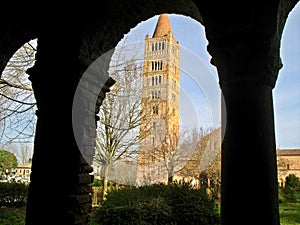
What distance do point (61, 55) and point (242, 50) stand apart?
2.01 m

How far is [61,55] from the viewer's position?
3027 millimetres

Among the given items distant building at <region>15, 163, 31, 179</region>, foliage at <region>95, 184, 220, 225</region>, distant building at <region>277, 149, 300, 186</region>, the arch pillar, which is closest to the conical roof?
distant building at <region>277, 149, 300, 186</region>

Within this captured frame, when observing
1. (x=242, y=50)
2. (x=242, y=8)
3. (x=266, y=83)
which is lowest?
(x=266, y=83)

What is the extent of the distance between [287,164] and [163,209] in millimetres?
16761

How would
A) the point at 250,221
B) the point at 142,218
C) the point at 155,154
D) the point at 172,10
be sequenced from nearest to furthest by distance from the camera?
the point at 250,221 < the point at 172,10 < the point at 142,218 < the point at 155,154

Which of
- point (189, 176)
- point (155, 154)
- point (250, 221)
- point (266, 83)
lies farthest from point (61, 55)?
point (189, 176)

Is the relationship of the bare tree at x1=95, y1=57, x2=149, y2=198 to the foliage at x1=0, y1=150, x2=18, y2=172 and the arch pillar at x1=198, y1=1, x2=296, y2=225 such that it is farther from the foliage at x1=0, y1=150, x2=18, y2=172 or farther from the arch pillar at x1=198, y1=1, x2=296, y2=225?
the arch pillar at x1=198, y1=1, x2=296, y2=225

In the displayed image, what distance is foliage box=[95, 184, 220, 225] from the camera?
657 centimetres

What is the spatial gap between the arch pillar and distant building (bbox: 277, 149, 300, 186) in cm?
1700

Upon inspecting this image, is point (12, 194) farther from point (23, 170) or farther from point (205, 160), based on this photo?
point (205, 160)

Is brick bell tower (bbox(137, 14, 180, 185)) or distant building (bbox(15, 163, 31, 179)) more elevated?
brick bell tower (bbox(137, 14, 180, 185))

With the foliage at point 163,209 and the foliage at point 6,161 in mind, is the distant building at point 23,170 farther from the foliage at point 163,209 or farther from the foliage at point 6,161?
the foliage at point 163,209

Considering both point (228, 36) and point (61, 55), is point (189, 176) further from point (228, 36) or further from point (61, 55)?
point (228, 36)

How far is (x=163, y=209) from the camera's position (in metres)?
6.64
